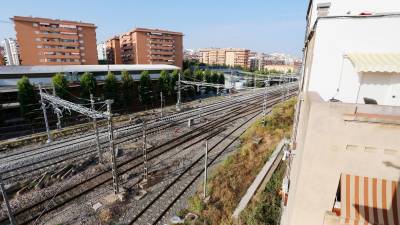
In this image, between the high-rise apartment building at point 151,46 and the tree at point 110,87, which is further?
the high-rise apartment building at point 151,46

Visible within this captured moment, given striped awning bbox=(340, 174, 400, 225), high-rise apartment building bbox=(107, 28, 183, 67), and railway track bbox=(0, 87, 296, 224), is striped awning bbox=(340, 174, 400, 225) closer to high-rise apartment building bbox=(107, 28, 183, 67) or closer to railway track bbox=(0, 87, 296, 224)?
railway track bbox=(0, 87, 296, 224)

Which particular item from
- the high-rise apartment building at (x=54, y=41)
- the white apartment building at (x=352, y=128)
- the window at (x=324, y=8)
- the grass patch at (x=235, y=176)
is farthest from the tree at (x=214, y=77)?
the white apartment building at (x=352, y=128)

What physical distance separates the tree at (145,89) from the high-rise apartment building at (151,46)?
2485 cm

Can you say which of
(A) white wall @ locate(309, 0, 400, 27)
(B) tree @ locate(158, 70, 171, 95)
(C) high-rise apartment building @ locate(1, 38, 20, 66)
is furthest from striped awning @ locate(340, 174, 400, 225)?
(C) high-rise apartment building @ locate(1, 38, 20, 66)

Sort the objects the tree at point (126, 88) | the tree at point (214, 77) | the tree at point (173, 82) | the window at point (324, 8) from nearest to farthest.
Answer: the window at point (324, 8)
the tree at point (126, 88)
the tree at point (173, 82)
the tree at point (214, 77)

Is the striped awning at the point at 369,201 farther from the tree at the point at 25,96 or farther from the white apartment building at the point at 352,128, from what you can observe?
the tree at the point at 25,96

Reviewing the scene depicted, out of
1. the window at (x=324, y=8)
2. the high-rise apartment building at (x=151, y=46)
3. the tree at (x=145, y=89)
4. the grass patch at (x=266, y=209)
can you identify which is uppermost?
the high-rise apartment building at (x=151, y=46)

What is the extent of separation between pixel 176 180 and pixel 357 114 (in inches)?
487

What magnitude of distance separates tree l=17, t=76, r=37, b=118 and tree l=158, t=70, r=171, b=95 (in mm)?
18369

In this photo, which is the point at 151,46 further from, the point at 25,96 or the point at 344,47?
the point at 344,47

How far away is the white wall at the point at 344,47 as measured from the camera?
5.98 metres

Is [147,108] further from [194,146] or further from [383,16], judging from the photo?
[383,16]

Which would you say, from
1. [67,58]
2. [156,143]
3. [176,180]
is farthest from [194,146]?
[67,58]

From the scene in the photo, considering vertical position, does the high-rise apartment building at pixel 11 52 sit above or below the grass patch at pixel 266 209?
above
